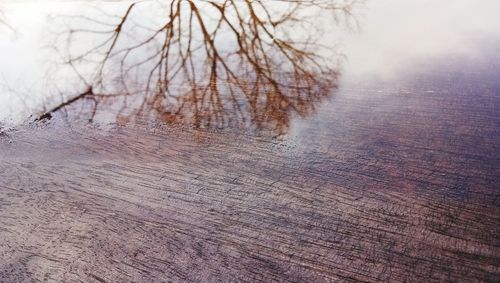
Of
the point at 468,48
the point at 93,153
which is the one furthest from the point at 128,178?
the point at 468,48

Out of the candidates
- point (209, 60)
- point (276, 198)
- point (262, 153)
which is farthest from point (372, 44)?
point (276, 198)

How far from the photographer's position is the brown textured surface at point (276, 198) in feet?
2.30

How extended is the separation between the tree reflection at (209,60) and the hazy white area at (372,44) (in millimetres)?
75

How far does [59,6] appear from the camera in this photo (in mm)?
2271

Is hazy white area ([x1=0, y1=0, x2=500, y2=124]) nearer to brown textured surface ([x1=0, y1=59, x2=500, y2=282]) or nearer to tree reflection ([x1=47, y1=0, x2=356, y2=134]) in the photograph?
tree reflection ([x1=47, y1=0, x2=356, y2=134])

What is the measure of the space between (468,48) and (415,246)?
3.08 ft

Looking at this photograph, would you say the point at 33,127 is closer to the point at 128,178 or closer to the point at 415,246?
the point at 128,178

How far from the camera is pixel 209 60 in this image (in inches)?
58.8

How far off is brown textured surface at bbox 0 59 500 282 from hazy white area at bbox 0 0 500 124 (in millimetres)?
230

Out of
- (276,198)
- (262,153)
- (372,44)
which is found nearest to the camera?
(276,198)

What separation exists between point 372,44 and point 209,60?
60 cm

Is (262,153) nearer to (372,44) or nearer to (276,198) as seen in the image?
(276,198)

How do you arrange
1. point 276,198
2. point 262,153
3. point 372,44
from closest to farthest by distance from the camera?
point 276,198 → point 262,153 → point 372,44

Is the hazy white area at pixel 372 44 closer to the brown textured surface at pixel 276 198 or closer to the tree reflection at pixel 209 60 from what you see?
the tree reflection at pixel 209 60
